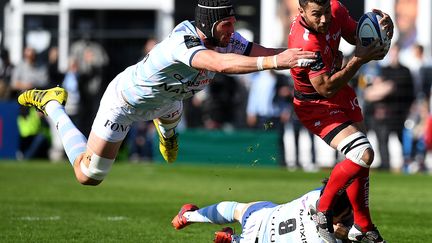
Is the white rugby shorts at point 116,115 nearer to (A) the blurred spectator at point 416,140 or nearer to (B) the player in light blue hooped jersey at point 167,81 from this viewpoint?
(B) the player in light blue hooped jersey at point 167,81

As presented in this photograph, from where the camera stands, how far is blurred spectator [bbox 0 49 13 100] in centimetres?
2434

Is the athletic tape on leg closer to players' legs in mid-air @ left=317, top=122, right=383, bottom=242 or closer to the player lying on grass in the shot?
the player lying on grass

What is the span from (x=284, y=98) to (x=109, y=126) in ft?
41.4

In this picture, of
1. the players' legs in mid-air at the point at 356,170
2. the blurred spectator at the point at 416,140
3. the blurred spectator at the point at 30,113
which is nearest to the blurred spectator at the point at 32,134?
the blurred spectator at the point at 30,113

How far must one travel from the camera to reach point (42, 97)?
11.4m

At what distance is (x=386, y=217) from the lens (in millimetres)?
12922

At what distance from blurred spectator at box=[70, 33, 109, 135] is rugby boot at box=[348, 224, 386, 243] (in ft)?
49.4

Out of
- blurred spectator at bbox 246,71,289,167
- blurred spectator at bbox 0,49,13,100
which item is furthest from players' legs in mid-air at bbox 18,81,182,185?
blurred spectator at bbox 0,49,13,100

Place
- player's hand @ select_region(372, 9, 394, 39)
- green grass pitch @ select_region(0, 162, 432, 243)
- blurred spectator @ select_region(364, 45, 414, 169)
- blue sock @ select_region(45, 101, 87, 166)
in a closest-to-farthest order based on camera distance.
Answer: player's hand @ select_region(372, 9, 394, 39)
blue sock @ select_region(45, 101, 87, 166)
green grass pitch @ select_region(0, 162, 432, 243)
blurred spectator @ select_region(364, 45, 414, 169)

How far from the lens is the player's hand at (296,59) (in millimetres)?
7770

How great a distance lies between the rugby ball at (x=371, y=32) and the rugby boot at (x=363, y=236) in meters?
1.76

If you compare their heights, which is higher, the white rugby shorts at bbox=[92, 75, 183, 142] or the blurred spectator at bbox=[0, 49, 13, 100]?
the white rugby shorts at bbox=[92, 75, 183, 142]

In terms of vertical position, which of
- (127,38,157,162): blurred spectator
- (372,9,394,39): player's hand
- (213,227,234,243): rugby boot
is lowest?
(127,38,157,162): blurred spectator

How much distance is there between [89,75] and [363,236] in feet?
51.7
